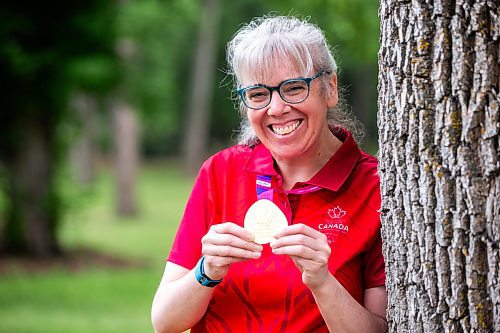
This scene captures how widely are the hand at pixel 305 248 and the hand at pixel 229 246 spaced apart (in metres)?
0.10

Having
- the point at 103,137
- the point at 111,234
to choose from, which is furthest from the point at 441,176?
the point at 103,137

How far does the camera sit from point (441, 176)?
2.44 m

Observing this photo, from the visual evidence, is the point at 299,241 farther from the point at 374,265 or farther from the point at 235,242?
the point at 374,265

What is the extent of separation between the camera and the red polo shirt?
2891 millimetres

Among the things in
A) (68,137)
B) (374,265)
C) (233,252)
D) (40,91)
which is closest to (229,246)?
(233,252)

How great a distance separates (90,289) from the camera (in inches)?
461

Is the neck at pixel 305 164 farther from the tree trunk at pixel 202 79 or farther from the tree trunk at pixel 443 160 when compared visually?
the tree trunk at pixel 202 79

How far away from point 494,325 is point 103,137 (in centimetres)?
4149

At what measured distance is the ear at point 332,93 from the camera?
3.03m

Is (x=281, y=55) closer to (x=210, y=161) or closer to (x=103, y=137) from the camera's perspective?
(x=210, y=161)

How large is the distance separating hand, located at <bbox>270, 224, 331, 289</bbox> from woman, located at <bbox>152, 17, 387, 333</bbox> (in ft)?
0.54

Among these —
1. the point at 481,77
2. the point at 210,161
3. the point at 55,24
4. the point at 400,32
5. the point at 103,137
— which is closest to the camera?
the point at 481,77

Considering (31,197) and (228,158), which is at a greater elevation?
(228,158)

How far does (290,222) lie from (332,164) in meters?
0.28
